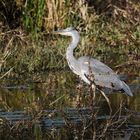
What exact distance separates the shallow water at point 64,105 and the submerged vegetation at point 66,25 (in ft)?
3.46

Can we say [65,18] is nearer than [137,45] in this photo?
No

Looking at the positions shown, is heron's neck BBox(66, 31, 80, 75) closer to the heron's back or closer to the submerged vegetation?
the heron's back

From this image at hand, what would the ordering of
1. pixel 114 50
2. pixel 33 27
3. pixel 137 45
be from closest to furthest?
pixel 137 45, pixel 114 50, pixel 33 27

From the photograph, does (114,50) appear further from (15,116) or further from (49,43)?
(15,116)

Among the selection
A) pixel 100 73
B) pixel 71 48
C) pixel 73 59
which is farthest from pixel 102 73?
pixel 71 48

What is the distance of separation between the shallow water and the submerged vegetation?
3.46ft

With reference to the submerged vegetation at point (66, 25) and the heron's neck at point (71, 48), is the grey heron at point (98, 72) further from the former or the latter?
the submerged vegetation at point (66, 25)

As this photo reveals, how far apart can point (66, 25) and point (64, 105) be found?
5730 millimetres

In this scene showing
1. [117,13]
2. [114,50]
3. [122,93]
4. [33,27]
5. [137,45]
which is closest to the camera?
[122,93]

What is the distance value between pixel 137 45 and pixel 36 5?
2.84m

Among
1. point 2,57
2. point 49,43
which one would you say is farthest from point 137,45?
point 2,57

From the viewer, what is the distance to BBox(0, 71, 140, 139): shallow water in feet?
23.3

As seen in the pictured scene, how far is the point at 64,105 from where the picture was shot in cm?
878

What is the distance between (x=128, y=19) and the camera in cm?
1459
